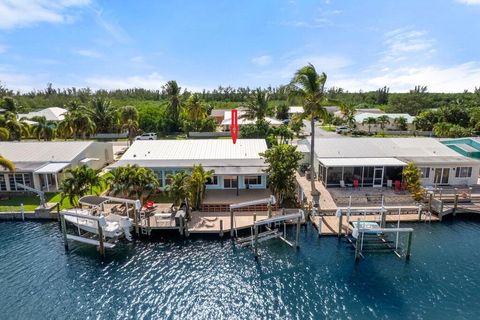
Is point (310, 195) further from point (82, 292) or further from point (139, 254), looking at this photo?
point (82, 292)

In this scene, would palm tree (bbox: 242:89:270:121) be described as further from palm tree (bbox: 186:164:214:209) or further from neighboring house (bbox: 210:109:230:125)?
palm tree (bbox: 186:164:214:209)

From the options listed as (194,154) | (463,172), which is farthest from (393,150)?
(194,154)

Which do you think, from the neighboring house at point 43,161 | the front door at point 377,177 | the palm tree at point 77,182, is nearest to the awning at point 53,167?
the neighboring house at point 43,161

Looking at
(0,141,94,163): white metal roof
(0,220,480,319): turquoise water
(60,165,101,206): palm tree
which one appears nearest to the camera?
(0,220,480,319): turquoise water

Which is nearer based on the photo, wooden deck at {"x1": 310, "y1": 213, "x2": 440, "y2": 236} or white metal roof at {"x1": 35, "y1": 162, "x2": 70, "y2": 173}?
wooden deck at {"x1": 310, "y1": 213, "x2": 440, "y2": 236}

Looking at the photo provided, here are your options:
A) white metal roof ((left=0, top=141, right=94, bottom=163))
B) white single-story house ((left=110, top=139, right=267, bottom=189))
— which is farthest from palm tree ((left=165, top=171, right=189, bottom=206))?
white metal roof ((left=0, top=141, right=94, bottom=163))

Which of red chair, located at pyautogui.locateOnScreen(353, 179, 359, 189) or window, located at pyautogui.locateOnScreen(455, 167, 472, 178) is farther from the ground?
window, located at pyautogui.locateOnScreen(455, 167, 472, 178)

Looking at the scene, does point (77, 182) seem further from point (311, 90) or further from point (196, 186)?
point (311, 90)

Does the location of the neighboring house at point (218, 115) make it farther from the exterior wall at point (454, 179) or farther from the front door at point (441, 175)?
Answer: the front door at point (441, 175)

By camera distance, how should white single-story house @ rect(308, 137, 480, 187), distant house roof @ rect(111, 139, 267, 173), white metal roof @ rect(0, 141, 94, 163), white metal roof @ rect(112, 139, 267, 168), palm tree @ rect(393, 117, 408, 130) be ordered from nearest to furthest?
distant house roof @ rect(111, 139, 267, 173) < white single-story house @ rect(308, 137, 480, 187) < white metal roof @ rect(112, 139, 267, 168) < white metal roof @ rect(0, 141, 94, 163) < palm tree @ rect(393, 117, 408, 130)
